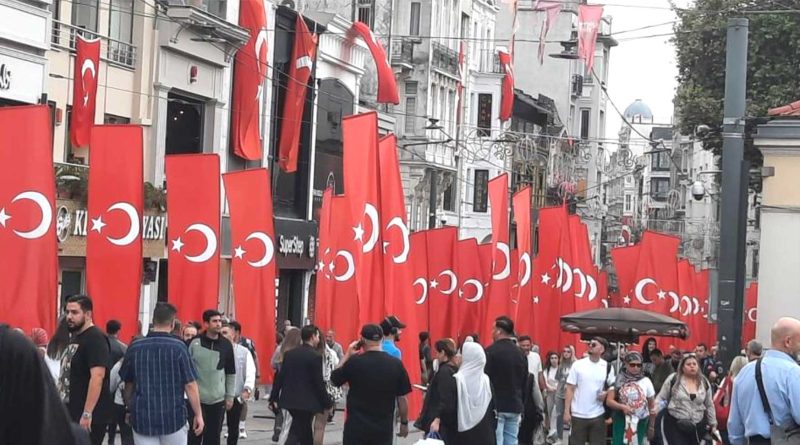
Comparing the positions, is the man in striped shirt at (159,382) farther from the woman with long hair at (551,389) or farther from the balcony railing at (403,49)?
the balcony railing at (403,49)

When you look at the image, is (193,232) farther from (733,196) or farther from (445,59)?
(445,59)

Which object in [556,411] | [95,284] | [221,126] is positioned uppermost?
[221,126]

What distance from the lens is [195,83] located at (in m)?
38.2

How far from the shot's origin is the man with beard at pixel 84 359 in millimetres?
11680

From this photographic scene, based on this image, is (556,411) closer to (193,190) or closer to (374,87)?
(193,190)

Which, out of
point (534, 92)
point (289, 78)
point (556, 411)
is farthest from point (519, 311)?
point (534, 92)

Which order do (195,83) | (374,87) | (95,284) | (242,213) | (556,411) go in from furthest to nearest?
(374,87), (195,83), (556,411), (242,213), (95,284)

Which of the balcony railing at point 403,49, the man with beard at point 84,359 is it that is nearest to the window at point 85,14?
the man with beard at point 84,359

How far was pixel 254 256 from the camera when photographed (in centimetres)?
2078

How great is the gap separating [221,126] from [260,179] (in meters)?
18.5

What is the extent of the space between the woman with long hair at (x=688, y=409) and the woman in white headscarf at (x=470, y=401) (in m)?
2.89

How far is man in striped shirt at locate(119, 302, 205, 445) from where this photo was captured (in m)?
11.5

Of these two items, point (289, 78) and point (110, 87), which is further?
point (289, 78)

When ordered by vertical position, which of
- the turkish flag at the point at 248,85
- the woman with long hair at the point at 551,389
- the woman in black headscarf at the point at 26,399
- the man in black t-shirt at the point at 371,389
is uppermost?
the turkish flag at the point at 248,85
